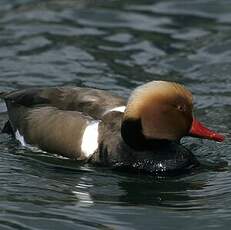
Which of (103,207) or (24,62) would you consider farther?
(24,62)

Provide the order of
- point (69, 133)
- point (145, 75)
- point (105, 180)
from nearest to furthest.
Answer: point (105, 180), point (69, 133), point (145, 75)

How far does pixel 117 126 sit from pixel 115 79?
2.48 meters

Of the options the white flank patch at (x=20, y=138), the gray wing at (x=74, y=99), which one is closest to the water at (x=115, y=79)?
the white flank patch at (x=20, y=138)

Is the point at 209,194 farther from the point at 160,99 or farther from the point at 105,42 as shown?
the point at 105,42

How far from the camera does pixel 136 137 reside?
6.74 meters

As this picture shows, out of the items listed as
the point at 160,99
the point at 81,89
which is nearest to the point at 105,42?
the point at 81,89

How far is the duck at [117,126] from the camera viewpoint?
6691mm

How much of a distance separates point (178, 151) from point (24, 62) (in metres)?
3.47

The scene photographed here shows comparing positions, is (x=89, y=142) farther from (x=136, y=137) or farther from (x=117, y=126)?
(x=136, y=137)

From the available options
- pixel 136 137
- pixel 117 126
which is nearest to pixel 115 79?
pixel 117 126

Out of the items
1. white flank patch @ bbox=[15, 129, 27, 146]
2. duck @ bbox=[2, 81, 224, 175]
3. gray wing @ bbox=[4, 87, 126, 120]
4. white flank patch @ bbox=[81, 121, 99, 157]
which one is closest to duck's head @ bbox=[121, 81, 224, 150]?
duck @ bbox=[2, 81, 224, 175]

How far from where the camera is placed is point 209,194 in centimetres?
628

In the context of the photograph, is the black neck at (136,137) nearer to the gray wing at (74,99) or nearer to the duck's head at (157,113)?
the duck's head at (157,113)

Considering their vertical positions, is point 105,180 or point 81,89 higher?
point 81,89
